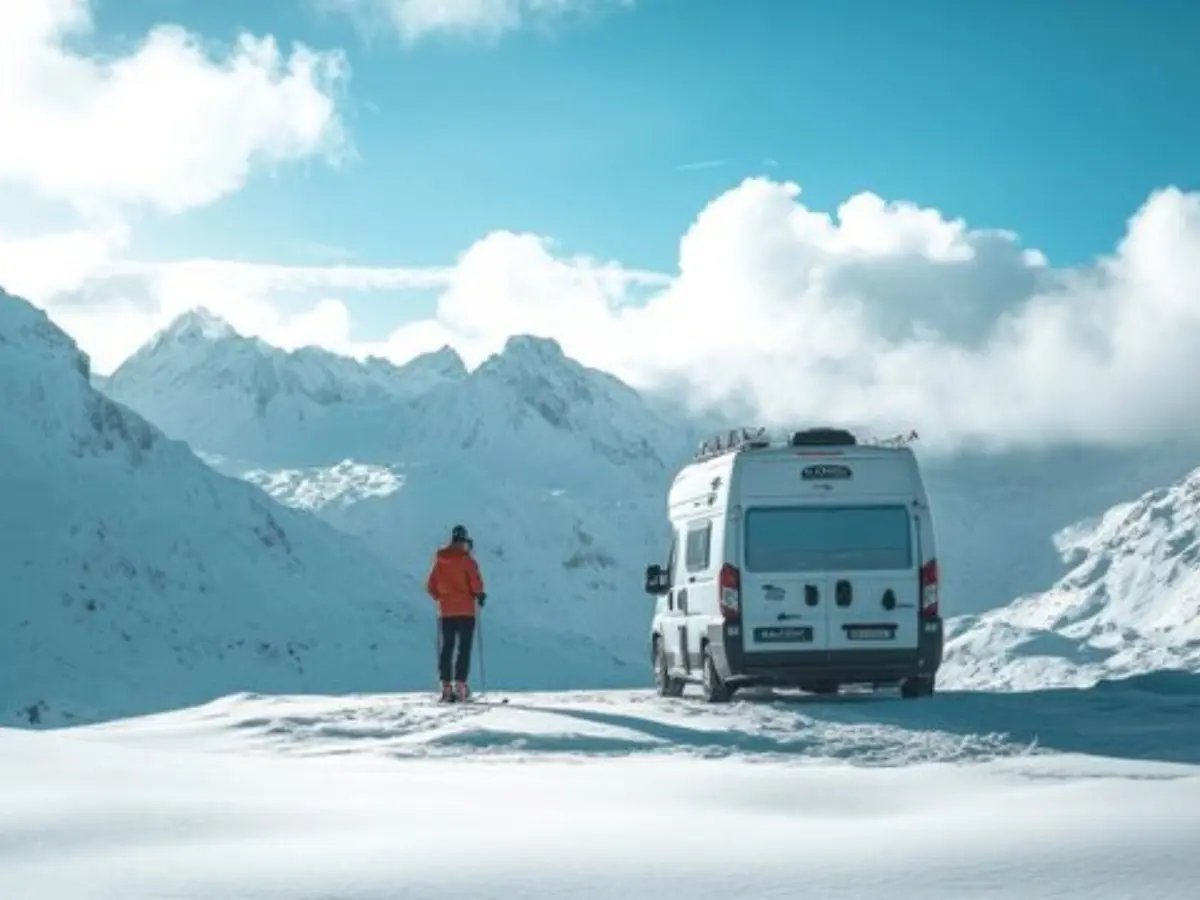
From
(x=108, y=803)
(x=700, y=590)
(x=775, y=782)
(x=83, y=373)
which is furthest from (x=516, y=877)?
(x=83, y=373)

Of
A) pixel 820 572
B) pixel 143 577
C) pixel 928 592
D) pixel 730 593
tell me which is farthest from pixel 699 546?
pixel 143 577

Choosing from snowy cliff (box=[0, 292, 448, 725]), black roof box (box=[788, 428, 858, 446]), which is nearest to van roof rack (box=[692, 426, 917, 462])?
black roof box (box=[788, 428, 858, 446])

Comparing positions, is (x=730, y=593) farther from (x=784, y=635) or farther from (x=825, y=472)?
(x=825, y=472)

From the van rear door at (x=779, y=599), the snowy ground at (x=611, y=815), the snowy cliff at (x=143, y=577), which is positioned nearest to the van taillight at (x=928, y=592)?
the van rear door at (x=779, y=599)

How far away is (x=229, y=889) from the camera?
18.7 ft

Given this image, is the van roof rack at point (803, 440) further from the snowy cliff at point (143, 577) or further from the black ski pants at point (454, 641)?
the snowy cliff at point (143, 577)

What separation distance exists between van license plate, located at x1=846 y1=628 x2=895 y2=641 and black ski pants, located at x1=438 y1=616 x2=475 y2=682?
3.92 meters

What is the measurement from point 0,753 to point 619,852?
426 cm

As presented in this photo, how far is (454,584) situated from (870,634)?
4.36m

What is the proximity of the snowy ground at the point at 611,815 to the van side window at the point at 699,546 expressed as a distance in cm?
375

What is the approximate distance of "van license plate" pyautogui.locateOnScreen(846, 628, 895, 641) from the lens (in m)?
16.6

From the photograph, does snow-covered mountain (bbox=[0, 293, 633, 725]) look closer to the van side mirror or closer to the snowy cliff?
the snowy cliff

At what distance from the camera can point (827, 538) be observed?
16734mm

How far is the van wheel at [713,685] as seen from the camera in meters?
17.0
